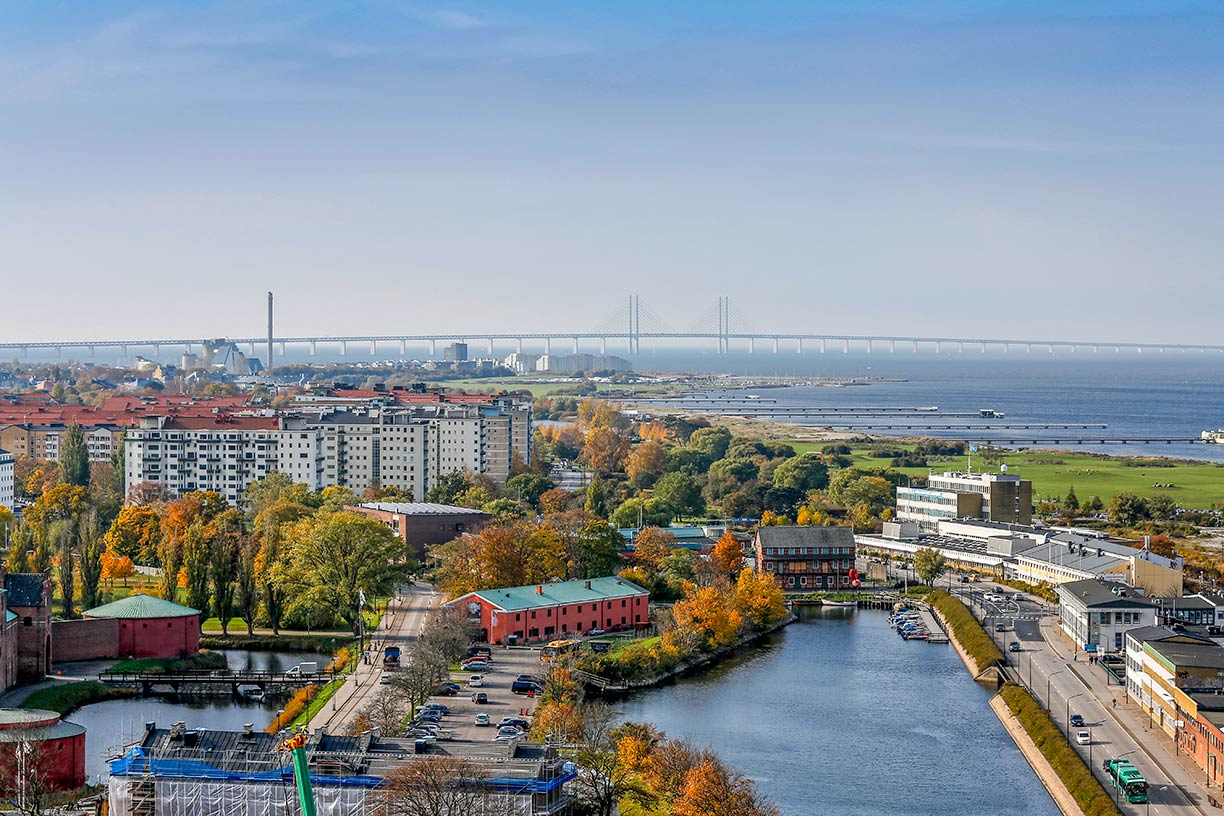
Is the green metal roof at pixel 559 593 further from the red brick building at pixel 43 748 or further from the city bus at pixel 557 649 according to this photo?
the red brick building at pixel 43 748

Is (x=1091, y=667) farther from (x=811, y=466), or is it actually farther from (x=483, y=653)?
(x=811, y=466)

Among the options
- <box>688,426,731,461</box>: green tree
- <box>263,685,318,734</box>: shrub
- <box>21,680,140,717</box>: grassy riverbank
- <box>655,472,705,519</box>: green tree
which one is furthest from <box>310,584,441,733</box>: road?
<box>688,426,731,461</box>: green tree

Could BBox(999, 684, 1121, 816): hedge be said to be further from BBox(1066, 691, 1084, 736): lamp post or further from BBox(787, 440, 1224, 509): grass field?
BBox(787, 440, 1224, 509): grass field

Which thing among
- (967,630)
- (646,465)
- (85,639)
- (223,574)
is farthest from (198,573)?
(646,465)

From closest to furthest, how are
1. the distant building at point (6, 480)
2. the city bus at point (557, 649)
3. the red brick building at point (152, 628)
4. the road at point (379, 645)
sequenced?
the road at point (379, 645)
the city bus at point (557, 649)
the red brick building at point (152, 628)
the distant building at point (6, 480)

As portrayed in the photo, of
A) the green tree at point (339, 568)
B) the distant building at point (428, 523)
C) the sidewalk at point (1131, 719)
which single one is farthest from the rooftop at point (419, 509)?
the sidewalk at point (1131, 719)

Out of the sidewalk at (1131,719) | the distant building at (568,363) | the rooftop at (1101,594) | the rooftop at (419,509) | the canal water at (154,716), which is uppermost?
the distant building at (568,363)

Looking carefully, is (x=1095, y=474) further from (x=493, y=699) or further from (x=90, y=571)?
(x=493, y=699)
